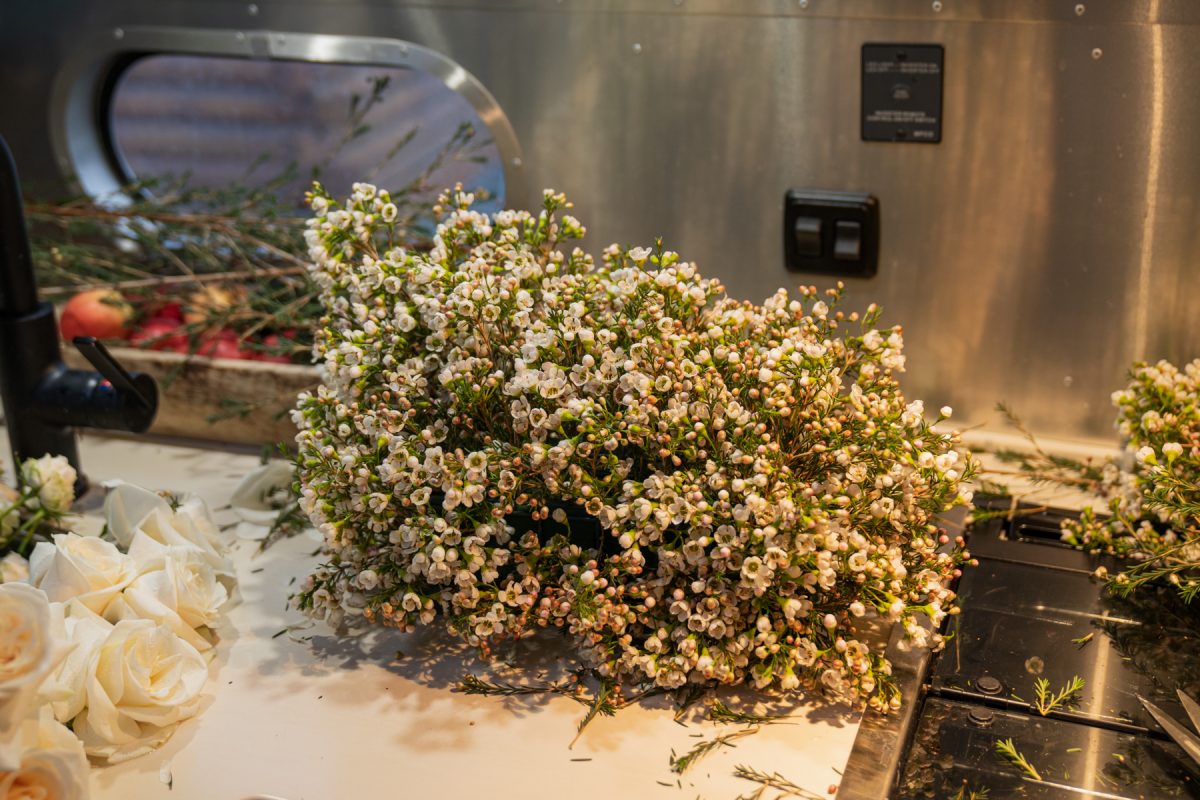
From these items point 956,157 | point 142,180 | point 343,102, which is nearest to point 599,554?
point 956,157

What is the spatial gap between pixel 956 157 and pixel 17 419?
1.07 m

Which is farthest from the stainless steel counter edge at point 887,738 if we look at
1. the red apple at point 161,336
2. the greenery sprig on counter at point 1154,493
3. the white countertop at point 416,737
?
the red apple at point 161,336

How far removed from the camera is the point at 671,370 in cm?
93

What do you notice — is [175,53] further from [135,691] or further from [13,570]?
[135,691]

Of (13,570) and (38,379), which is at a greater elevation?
(38,379)

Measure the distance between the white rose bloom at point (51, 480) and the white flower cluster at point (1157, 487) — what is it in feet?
3.27

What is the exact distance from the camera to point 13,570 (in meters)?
1.08

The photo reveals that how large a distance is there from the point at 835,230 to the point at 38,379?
0.90 metres

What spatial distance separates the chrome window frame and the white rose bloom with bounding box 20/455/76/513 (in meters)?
0.61

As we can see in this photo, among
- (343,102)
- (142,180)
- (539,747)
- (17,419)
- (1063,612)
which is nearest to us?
(539,747)

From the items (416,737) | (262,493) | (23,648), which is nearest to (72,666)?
(23,648)

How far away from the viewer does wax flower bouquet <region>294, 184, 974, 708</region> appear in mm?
910

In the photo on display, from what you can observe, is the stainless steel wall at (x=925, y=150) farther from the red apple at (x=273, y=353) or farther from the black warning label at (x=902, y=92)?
the red apple at (x=273, y=353)

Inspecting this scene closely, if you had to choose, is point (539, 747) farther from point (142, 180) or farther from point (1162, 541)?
point (142, 180)
